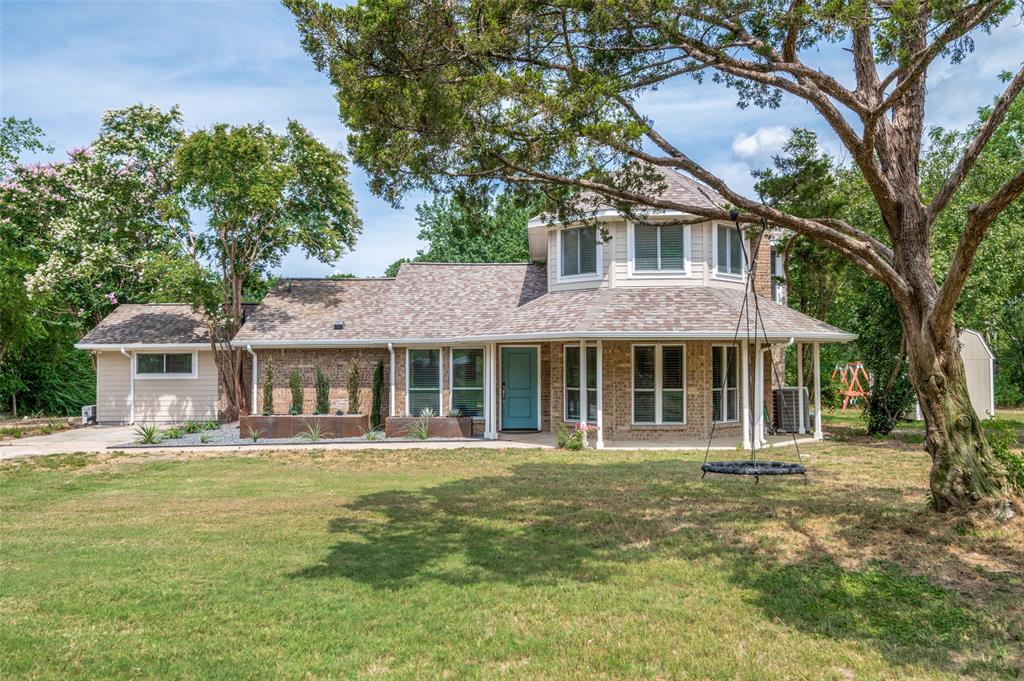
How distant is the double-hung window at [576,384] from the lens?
16719 mm

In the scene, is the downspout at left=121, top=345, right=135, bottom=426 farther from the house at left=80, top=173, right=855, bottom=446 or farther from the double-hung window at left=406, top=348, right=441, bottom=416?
the double-hung window at left=406, top=348, right=441, bottom=416

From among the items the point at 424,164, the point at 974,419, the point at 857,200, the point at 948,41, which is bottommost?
the point at 974,419

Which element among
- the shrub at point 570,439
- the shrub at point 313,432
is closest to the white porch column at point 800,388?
the shrub at point 570,439

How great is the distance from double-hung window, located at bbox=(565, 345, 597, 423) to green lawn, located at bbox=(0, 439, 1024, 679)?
5707mm

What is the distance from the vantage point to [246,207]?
19859 millimetres

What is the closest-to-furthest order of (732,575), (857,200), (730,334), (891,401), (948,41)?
(732,575) → (948,41) → (730,334) → (891,401) → (857,200)

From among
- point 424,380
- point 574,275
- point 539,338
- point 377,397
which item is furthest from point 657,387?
point 377,397

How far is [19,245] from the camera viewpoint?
86.2 ft

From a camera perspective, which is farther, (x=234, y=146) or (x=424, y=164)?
(x=234, y=146)

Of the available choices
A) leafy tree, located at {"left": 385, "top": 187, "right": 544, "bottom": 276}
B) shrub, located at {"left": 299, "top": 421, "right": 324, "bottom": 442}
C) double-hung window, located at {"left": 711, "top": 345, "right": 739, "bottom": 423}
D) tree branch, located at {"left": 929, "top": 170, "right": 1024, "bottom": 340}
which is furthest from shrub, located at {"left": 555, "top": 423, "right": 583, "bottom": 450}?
leafy tree, located at {"left": 385, "top": 187, "right": 544, "bottom": 276}

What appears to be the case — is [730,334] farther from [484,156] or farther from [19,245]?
[19,245]

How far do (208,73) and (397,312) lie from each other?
8.72 m

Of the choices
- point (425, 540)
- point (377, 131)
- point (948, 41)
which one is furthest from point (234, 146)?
point (948, 41)

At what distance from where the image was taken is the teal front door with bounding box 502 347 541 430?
62.2ft
